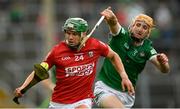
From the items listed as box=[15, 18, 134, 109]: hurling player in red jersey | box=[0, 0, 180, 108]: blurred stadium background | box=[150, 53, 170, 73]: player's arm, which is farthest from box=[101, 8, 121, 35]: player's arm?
box=[0, 0, 180, 108]: blurred stadium background

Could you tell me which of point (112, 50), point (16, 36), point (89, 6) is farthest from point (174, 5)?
point (112, 50)

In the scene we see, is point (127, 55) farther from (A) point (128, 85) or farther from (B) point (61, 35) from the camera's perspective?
(B) point (61, 35)

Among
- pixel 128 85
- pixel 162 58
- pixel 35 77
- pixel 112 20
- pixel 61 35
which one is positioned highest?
pixel 112 20

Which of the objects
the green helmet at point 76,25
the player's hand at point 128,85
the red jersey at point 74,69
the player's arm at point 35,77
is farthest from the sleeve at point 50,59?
the player's hand at point 128,85

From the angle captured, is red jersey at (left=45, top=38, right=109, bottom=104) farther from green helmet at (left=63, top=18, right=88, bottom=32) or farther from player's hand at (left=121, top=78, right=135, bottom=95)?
player's hand at (left=121, top=78, right=135, bottom=95)

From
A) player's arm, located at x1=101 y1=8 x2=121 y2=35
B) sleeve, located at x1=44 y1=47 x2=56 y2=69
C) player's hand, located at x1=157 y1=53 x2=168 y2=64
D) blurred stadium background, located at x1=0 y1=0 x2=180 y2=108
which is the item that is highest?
player's arm, located at x1=101 y1=8 x2=121 y2=35

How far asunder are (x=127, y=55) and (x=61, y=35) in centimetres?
1102

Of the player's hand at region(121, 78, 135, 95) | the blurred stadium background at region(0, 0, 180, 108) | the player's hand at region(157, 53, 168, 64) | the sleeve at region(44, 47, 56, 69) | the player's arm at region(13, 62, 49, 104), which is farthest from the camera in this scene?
the blurred stadium background at region(0, 0, 180, 108)

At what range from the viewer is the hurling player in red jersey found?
13.6 metres

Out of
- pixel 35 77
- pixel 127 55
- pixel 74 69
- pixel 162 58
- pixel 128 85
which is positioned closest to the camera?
pixel 35 77

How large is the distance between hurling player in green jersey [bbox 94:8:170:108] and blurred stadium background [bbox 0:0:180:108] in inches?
313

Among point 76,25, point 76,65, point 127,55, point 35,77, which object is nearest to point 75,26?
point 76,25

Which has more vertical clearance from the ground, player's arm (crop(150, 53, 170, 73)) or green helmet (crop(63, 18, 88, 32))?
green helmet (crop(63, 18, 88, 32))

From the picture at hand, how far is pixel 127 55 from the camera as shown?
48.5 feet
